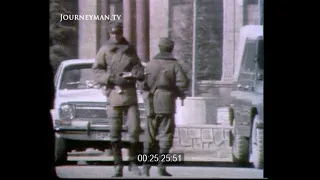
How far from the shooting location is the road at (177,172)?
1212 cm

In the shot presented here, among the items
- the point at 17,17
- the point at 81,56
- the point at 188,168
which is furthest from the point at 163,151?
the point at 17,17

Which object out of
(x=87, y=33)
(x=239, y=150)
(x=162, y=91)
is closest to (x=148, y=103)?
(x=162, y=91)

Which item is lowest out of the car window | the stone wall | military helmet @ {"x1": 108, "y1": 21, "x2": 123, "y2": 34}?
the stone wall

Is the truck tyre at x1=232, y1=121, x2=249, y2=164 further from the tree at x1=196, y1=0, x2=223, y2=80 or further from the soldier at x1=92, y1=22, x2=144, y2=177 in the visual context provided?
the soldier at x1=92, y1=22, x2=144, y2=177

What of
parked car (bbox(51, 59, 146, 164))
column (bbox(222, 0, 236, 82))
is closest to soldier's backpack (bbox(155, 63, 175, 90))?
parked car (bbox(51, 59, 146, 164))

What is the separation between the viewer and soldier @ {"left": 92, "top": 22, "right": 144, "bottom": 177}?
12.1m

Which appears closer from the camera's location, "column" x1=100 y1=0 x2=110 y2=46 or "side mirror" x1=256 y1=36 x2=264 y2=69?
"column" x1=100 y1=0 x2=110 y2=46

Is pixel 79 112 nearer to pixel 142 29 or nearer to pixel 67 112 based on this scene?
pixel 67 112

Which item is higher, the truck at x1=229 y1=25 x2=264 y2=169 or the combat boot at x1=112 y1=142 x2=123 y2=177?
the truck at x1=229 y1=25 x2=264 y2=169

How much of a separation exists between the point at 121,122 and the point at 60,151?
69cm

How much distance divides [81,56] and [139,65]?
1.96ft

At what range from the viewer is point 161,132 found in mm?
12156

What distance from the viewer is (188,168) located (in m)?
12.1
